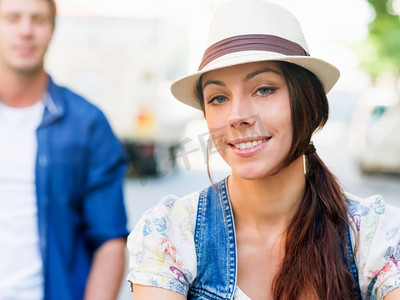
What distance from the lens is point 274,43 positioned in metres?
1.97

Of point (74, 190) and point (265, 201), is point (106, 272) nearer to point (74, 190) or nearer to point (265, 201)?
point (74, 190)

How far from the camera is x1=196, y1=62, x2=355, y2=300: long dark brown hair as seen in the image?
1.92 metres

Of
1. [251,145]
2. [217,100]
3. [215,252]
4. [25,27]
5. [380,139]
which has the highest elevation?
[25,27]

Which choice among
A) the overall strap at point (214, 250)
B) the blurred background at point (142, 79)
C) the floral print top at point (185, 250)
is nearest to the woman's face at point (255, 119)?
the overall strap at point (214, 250)

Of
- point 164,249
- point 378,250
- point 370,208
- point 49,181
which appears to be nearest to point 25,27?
point 49,181

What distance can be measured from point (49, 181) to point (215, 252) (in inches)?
42.4

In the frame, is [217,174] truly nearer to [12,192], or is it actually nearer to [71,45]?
[71,45]

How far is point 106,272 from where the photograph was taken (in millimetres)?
2852

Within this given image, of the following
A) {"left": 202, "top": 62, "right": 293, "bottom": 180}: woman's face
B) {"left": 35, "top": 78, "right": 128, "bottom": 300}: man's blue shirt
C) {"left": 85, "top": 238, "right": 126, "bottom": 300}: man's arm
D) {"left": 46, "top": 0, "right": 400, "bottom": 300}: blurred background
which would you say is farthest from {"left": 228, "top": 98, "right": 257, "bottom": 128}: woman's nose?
{"left": 46, "top": 0, "right": 400, "bottom": 300}: blurred background

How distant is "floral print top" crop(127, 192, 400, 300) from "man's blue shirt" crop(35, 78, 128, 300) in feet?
2.88

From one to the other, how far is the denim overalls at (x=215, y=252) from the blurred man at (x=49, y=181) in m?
0.92

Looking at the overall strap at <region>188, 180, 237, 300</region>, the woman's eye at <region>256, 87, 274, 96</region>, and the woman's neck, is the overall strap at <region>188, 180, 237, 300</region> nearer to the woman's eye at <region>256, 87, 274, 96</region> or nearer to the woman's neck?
the woman's neck

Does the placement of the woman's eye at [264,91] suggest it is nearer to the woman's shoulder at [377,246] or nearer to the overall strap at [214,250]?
the overall strap at [214,250]

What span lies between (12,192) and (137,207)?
286 inches
